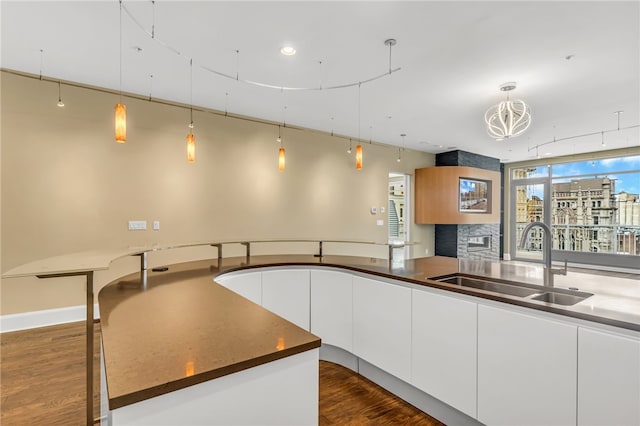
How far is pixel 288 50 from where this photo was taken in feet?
9.65

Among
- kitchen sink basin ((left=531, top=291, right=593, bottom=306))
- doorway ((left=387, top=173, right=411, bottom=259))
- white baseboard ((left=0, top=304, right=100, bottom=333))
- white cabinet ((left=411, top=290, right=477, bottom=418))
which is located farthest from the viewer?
doorway ((left=387, top=173, right=411, bottom=259))

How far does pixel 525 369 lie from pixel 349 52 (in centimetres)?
278

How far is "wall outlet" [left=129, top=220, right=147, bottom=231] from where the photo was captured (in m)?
4.05

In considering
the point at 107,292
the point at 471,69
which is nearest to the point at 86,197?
the point at 107,292

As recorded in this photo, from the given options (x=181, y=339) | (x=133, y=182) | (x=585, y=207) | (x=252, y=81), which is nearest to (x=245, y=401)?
(x=181, y=339)

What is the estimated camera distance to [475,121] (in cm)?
513

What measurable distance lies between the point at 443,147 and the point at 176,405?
291 inches

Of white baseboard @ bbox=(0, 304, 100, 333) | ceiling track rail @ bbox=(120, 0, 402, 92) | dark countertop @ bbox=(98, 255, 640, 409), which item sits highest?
ceiling track rail @ bbox=(120, 0, 402, 92)

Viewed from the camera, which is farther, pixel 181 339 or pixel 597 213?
pixel 597 213

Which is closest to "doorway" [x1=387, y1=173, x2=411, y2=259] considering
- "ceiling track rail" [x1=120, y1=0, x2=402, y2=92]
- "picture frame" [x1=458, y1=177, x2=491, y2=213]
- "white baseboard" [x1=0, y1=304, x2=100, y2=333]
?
"picture frame" [x1=458, y1=177, x2=491, y2=213]

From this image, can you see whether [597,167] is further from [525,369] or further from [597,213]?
[525,369]

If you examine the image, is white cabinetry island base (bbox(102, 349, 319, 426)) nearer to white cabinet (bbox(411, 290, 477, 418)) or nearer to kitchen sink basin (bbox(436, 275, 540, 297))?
white cabinet (bbox(411, 290, 477, 418))

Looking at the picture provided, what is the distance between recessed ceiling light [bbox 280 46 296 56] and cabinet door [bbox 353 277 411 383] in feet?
7.05

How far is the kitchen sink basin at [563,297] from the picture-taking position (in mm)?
1703
